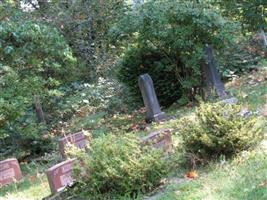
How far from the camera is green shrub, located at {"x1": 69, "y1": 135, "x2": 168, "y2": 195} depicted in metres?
4.69

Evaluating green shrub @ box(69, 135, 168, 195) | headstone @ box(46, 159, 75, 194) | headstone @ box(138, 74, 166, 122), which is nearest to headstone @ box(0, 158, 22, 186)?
headstone @ box(46, 159, 75, 194)

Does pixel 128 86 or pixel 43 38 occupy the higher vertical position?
pixel 43 38

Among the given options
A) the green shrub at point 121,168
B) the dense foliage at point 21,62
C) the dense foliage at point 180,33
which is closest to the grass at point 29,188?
the dense foliage at point 21,62

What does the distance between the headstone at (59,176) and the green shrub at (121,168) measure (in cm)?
75

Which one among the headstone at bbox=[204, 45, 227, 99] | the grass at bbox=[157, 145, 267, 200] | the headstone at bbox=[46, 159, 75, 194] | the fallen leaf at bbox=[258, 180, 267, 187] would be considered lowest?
the fallen leaf at bbox=[258, 180, 267, 187]

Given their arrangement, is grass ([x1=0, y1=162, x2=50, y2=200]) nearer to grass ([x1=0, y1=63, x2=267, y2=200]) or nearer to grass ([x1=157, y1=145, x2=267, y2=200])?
grass ([x1=0, y1=63, x2=267, y2=200])

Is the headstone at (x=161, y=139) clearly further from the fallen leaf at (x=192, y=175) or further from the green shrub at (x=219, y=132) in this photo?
the fallen leaf at (x=192, y=175)

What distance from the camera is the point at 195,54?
10.1 metres

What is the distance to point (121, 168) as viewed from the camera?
4.66m

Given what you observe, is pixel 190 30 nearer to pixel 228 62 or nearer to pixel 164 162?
pixel 228 62

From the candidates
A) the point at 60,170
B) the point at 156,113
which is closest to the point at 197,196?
the point at 60,170

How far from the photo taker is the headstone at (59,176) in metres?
5.62

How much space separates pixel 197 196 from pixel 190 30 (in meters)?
6.18

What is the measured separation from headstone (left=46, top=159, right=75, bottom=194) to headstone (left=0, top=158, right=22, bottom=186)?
186 cm
